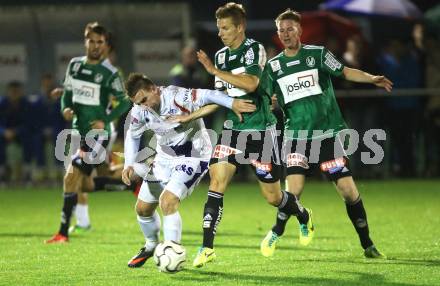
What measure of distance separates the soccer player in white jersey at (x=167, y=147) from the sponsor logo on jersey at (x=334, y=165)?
44.5 inches

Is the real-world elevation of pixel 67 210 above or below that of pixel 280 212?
below

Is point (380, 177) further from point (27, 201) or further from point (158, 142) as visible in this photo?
point (158, 142)

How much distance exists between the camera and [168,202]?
8.37 metres

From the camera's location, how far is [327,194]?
16125 mm

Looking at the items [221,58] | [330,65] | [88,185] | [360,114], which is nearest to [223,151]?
[221,58]

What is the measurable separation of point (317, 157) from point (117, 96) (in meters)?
3.40

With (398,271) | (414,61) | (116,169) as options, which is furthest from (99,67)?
(414,61)

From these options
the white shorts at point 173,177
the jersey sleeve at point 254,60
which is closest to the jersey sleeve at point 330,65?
the jersey sleeve at point 254,60

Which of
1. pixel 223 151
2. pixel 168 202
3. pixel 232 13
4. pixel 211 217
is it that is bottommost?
pixel 211 217

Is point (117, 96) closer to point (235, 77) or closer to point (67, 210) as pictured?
point (67, 210)

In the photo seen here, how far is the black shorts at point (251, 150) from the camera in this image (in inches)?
349

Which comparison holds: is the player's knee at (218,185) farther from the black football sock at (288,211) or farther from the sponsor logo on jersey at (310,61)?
the sponsor logo on jersey at (310,61)

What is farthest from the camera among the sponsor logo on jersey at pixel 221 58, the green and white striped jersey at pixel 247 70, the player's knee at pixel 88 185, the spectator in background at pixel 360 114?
the spectator in background at pixel 360 114

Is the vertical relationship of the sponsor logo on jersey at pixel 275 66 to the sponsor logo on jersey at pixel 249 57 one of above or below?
below
